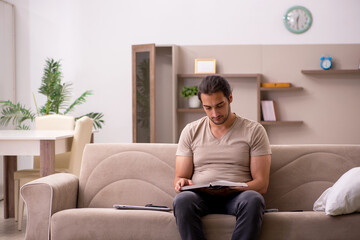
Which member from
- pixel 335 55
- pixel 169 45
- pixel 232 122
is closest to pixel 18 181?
pixel 232 122

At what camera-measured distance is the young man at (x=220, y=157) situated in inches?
102

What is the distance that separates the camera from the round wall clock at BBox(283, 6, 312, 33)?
21.0 feet

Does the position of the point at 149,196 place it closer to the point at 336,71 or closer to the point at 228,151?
the point at 228,151

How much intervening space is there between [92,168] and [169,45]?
11.1 feet

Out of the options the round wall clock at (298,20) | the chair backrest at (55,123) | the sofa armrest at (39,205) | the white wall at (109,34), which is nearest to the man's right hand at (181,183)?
the sofa armrest at (39,205)

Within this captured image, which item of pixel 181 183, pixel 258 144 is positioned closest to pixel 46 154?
pixel 181 183

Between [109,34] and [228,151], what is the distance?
13.8ft

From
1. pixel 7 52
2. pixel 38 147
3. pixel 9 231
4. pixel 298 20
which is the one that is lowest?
pixel 9 231

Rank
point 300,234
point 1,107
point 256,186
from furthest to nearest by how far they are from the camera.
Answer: point 1,107 < point 256,186 < point 300,234

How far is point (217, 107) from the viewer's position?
2764 mm

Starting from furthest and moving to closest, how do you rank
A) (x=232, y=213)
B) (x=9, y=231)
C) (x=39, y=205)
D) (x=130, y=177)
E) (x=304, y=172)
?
(x=9, y=231) < (x=130, y=177) < (x=304, y=172) < (x=39, y=205) < (x=232, y=213)

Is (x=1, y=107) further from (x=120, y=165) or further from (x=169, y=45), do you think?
(x=120, y=165)

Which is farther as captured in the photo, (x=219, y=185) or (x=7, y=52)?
(x=7, y=52)

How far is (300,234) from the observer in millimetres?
2457
